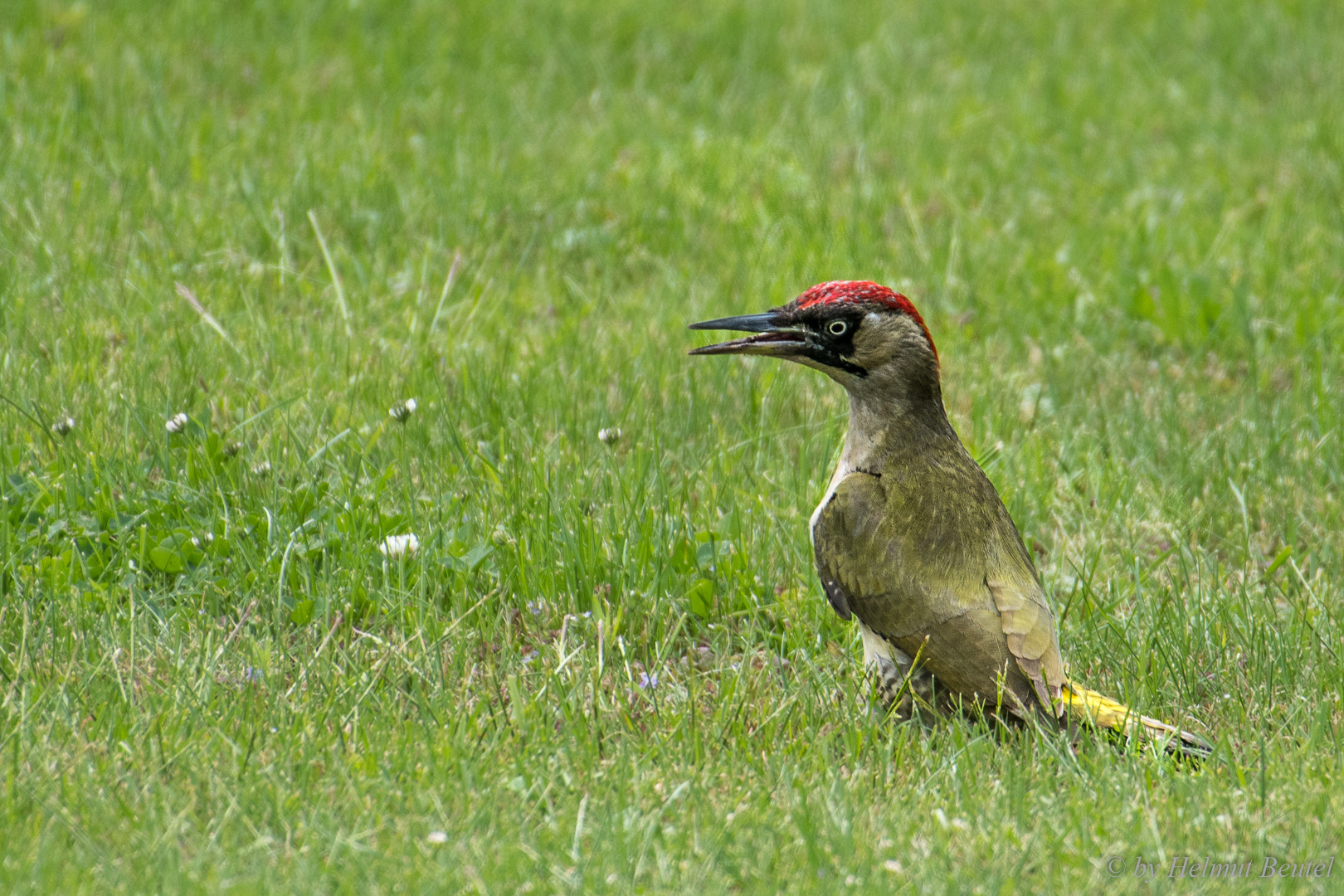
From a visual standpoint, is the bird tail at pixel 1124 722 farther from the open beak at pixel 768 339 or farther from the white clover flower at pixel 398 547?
the white clover flower at pixel 398 547

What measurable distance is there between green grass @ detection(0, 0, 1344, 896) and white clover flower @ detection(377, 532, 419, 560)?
0.15 ft

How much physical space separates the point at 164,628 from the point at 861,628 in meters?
1.96

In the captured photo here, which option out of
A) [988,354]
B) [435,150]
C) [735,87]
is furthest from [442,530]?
[735,87]

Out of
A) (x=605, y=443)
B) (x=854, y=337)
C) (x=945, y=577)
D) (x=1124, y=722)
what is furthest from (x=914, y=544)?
(x=605, y=443)

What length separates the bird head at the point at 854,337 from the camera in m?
4.55

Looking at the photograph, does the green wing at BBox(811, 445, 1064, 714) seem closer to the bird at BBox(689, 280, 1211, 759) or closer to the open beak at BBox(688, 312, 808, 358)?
the bird at BBox(689, 280, 1211, 759)

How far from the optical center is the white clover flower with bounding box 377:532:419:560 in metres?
4.60

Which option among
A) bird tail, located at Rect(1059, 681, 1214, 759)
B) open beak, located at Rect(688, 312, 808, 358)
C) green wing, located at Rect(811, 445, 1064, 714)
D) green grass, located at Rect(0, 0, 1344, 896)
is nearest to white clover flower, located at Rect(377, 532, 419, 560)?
green grass, located at Rect(0, 0, 1344, 896)

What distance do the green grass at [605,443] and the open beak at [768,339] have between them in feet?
2.01

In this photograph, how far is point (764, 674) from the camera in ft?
14.2

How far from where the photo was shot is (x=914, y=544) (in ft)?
14.5

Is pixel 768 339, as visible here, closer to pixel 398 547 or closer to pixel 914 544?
pixel 914 544

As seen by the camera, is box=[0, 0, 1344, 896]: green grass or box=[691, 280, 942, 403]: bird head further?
box=[691, 280, 942, 403]: bird head

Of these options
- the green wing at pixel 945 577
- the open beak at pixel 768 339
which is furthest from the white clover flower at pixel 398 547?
the green wing at pixel 945 577
